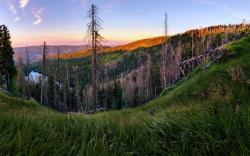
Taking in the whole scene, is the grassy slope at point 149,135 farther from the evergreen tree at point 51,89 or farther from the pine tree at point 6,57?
the evergreen tree at point 51,89

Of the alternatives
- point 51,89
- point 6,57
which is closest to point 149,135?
point 6,57

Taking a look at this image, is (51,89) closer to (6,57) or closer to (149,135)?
(6,57)

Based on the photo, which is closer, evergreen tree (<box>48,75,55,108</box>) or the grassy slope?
the grassy slope

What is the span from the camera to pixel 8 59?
76750mm

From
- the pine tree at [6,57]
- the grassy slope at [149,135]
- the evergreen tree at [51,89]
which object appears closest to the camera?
the grassy slope at [149,135]

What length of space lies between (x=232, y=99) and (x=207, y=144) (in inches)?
74.5

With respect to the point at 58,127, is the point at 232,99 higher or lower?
higher

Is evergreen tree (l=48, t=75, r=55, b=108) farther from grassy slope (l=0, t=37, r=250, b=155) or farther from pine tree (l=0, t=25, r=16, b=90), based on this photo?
grassy slope (l=0, t=37, r=250, b=155)

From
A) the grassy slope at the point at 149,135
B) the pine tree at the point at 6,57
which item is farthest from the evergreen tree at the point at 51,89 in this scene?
the grassy slope at the point at 149,135

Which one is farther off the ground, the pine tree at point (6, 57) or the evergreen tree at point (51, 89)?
the pine tree at point (6, 57)

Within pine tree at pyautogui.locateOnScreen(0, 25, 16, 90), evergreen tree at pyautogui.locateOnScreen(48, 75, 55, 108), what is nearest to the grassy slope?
pine tree at pyautogui.locateOnScreen(0, 25, 16, 90)

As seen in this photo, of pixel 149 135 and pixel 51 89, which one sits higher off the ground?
pixel 149 135

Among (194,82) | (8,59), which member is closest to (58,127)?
(194,82)

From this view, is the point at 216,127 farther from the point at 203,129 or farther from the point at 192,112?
the point at 192,112
